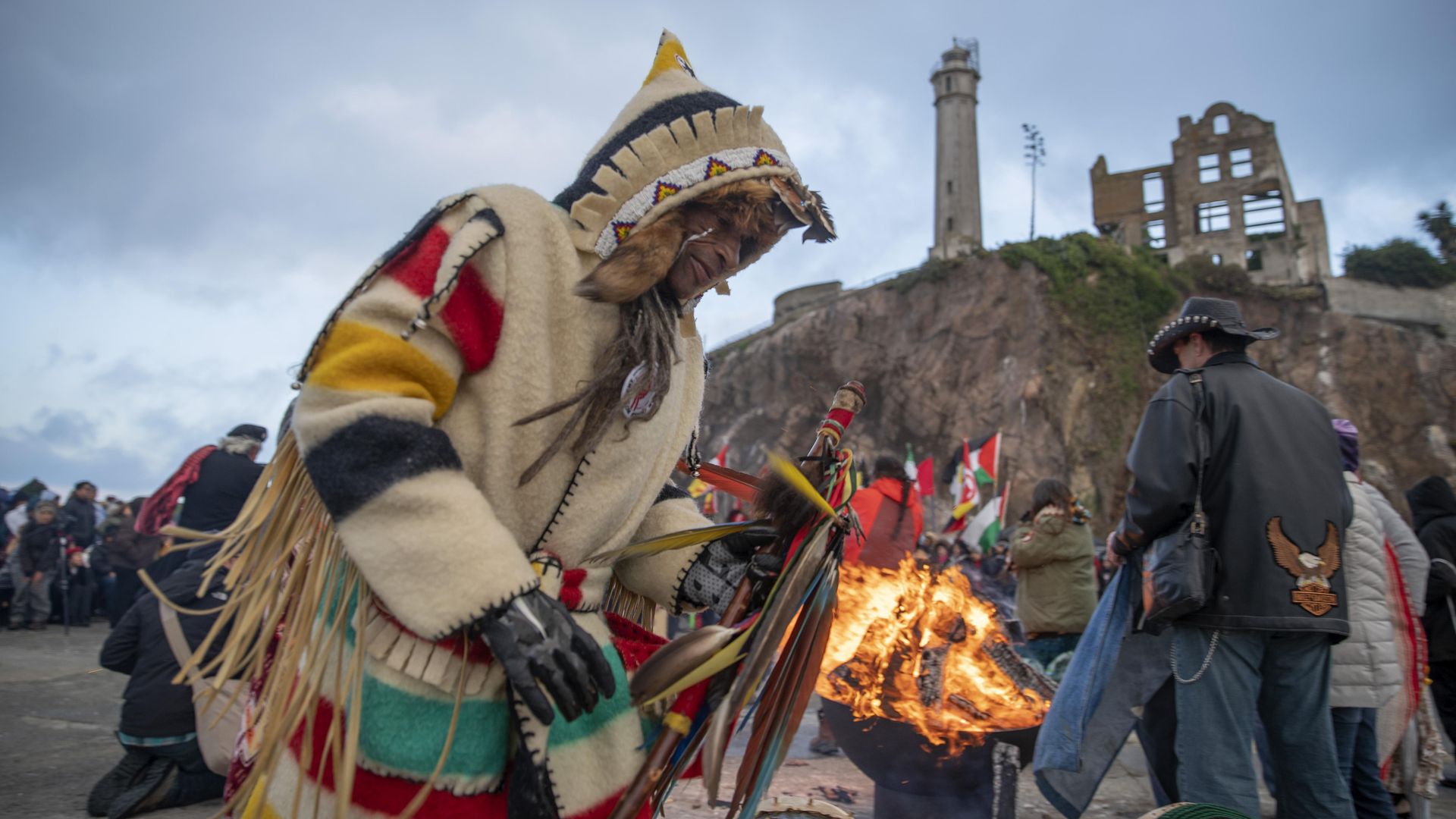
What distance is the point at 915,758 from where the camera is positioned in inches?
128

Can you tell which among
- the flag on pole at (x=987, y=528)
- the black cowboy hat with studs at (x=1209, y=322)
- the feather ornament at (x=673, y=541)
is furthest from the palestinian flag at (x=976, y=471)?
the feather ornament at (x=673, y=541)

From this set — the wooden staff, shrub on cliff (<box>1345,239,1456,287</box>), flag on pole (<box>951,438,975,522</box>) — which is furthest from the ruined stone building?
the wooden staff

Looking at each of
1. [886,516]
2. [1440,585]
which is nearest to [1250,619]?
[1440,585]

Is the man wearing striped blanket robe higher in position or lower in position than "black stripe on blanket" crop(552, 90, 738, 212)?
lower

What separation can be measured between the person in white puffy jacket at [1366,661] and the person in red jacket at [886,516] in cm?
297

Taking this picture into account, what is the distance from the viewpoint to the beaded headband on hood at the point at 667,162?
164 cm

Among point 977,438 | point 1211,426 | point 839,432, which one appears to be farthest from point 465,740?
point 977,438

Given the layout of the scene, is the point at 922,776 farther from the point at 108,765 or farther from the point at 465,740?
the point at 108,765

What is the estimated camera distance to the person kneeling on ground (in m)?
3.69

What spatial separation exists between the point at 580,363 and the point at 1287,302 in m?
36.8

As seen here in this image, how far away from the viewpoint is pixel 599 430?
1578mm

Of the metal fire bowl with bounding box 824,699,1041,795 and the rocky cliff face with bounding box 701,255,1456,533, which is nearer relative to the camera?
the metal fire bowl with bounding box 824,699,1041,795

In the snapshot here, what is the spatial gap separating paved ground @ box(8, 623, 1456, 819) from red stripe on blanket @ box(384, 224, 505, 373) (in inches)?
113

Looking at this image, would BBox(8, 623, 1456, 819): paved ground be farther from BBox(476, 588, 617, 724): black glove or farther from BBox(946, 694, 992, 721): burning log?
BBox(476, 588, 617, 724): black glove
